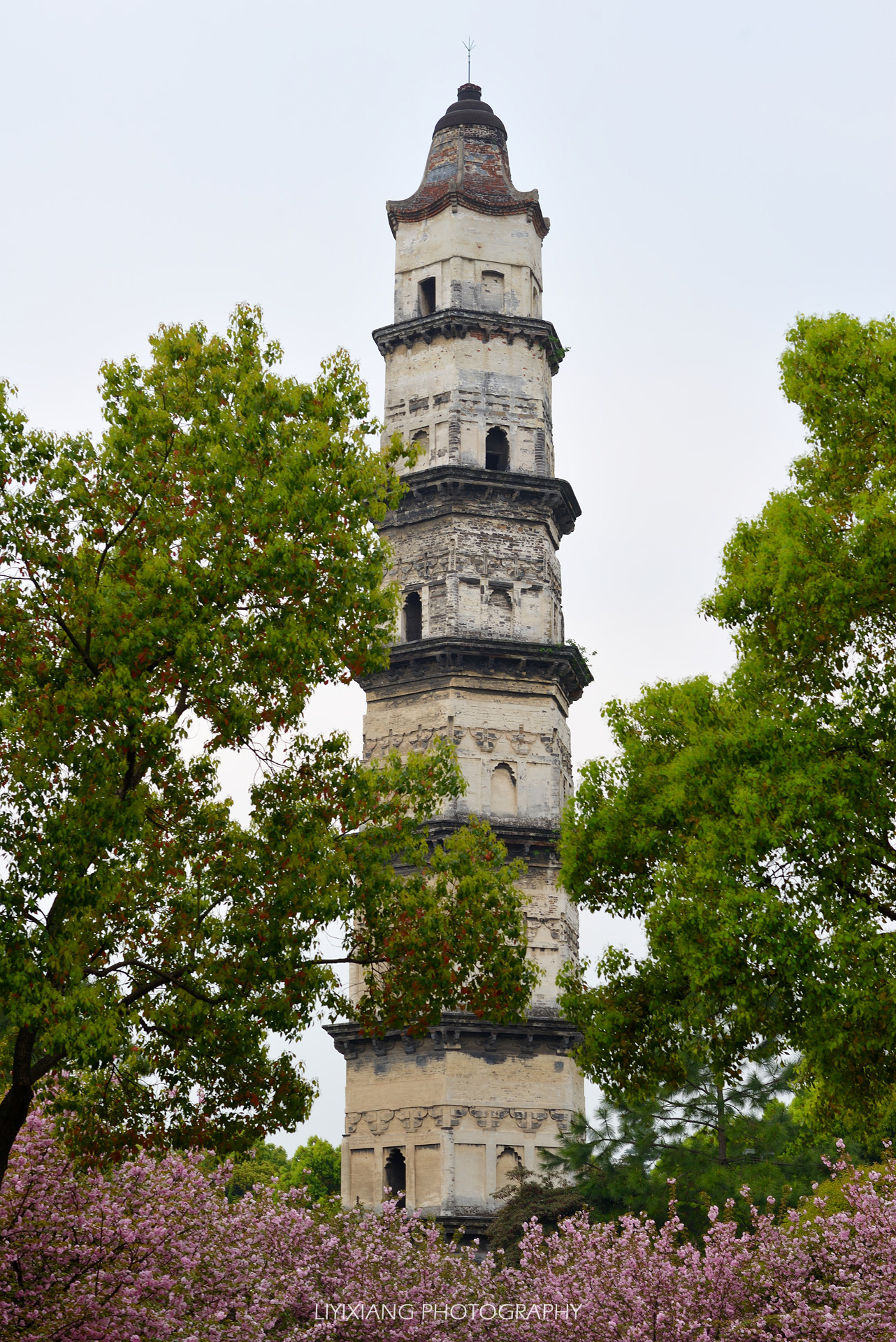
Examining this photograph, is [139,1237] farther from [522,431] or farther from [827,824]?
[522,431]

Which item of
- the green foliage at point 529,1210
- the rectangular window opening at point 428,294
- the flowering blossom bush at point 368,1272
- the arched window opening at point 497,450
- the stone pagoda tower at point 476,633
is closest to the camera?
the flowering blossom bush at point 368,1272

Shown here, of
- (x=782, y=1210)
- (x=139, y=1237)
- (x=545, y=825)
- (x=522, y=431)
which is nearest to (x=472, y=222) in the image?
(x=522, y=431)

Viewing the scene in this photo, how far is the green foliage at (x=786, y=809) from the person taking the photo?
43.8 feet

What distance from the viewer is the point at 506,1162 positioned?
30.8 meters

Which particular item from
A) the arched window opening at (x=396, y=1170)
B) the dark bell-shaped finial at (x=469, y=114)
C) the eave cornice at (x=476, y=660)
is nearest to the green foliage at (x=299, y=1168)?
the arched window opening at (x=396, y=1170)

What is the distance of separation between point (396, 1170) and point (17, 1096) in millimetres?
20926

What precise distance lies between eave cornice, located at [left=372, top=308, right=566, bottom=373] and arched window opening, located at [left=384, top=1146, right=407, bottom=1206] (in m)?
Answer: 20.4

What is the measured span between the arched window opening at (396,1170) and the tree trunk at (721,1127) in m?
9.63

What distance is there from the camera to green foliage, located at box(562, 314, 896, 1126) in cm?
1334

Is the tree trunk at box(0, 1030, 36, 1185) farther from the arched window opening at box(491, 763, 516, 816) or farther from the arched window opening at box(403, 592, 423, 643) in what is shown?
the arched window opening at box(403, 592, 423, 643)

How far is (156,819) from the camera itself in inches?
555

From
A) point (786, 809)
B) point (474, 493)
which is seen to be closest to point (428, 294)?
point (474, 493)

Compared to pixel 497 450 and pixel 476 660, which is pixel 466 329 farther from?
pixel 476 660

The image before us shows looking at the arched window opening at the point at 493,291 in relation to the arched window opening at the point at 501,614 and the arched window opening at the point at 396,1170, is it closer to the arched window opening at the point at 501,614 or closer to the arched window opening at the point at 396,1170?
the arched window opening at the point at 501,614
